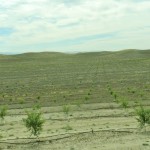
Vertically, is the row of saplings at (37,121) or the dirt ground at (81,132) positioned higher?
the row of saplings at (37,121)

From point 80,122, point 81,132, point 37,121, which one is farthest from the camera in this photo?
point 80,122

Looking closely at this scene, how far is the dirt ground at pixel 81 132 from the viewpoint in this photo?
1756 centimetres

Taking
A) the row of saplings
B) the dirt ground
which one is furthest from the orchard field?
the row of saplings

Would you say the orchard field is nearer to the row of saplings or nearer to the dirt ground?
the dirt ground

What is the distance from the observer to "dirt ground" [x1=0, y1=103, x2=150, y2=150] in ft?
57.6

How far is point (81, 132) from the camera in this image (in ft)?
62.9

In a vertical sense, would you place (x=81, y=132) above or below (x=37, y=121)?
below

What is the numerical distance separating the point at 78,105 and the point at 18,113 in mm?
4811

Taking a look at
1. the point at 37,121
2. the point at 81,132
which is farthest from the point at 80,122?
the point at 37,121

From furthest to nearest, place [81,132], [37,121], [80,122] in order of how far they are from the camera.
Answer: [80,122] < [81,132] < [37,121]

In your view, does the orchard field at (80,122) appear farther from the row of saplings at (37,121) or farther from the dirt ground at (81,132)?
the row of saplings at (37,121)

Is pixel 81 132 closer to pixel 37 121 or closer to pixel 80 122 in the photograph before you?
pixel 37 121

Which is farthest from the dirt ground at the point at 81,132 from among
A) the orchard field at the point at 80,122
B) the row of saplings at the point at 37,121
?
the row of saplings at the point at 37,121

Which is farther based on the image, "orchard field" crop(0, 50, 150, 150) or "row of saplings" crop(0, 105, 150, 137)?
"row of saplings" crop(0, 105, 150, 137)
